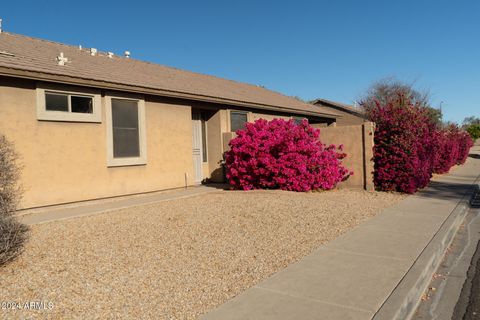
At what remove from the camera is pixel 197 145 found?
1402 centimetres

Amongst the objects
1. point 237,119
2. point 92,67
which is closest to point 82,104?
point 92,67

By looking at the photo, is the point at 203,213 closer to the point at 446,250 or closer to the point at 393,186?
the point at 446,250

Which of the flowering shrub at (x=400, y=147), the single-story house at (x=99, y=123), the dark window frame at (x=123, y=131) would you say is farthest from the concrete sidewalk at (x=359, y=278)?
the dark window frame at (x=123, y=131)

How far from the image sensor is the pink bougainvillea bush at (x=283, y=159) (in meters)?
11.4

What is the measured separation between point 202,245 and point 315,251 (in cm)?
168

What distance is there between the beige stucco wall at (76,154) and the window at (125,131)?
0.19m

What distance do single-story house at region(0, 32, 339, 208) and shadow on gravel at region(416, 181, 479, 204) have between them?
22.4ft

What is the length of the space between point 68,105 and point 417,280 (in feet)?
27.1

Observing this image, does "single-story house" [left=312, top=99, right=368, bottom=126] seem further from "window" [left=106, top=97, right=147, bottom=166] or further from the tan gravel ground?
the tan gravel ground

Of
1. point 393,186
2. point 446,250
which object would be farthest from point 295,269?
point 393,186

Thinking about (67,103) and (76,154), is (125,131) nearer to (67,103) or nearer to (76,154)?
(76,154)

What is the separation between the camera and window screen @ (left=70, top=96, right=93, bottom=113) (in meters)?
9.45

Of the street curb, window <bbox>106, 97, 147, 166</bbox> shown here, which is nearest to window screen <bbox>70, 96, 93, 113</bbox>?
window <bbox>106, 97, 147, 166</bbox>

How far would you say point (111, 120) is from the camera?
404 inches
